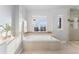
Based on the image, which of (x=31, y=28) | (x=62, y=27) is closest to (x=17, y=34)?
(x=31, y=28)

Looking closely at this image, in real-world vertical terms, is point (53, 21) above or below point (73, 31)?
above

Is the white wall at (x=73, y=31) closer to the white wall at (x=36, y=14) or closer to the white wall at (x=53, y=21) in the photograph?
the white wall at (x=53, y=21)

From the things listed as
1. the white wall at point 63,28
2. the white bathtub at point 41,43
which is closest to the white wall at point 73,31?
the white wall at point 63,28

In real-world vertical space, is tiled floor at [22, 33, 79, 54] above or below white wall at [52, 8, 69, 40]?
below

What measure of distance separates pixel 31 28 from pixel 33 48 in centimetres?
25

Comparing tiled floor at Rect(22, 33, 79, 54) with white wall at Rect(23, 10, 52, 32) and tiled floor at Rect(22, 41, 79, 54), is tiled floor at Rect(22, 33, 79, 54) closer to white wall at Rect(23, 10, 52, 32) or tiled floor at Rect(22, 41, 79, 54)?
tiled floor at Rect(22, 41, 79, 54)

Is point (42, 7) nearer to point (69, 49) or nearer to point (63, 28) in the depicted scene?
point (63, 28)

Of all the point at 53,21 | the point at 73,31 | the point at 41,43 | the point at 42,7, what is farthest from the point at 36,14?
the point at 73,31

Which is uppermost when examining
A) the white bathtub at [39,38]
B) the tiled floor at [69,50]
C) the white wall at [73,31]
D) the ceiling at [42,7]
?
the ceiling at [42,7]

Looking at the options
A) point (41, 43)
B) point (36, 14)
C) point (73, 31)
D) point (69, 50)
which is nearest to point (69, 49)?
point (69, 50)

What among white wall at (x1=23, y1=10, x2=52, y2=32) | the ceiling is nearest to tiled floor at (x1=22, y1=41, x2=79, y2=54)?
white wall at (x1=23, y1=10, x2=52, y2=32)

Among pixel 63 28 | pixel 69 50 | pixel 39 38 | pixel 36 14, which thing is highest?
pixel 36 14

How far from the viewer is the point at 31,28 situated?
1717mm

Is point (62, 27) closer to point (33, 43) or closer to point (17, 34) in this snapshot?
point (33, 43)
